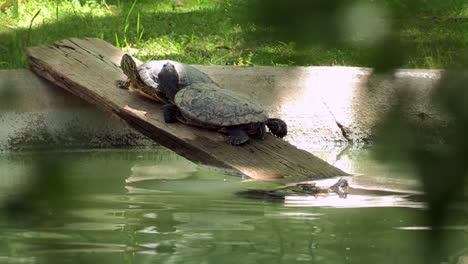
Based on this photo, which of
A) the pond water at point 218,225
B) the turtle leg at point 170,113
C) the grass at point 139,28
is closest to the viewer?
the pond water at point 218,225

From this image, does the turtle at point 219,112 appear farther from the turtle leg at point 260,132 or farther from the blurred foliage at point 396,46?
the blurred foliage at point 396,46

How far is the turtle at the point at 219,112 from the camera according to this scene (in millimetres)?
4723

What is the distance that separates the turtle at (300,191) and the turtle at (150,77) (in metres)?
1.77

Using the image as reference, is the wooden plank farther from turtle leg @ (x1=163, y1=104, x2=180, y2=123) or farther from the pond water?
the pond water

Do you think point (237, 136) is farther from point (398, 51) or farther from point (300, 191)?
point (398, 51)

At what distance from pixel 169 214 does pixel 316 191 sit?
858 millimetres

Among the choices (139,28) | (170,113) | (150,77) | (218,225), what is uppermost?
(139,28)

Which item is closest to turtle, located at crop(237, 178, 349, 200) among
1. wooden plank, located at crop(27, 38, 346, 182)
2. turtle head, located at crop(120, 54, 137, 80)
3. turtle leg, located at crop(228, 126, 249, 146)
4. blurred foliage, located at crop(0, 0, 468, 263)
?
wooden plank, located at crop(27, 38, 346, 182)

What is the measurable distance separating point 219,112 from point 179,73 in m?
0.65

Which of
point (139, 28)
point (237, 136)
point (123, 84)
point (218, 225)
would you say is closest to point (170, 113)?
point (237, 136)

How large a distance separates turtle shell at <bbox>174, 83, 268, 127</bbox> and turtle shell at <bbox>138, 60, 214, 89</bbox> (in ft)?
0.78

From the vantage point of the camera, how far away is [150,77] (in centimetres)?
523

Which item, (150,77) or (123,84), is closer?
(150,77)

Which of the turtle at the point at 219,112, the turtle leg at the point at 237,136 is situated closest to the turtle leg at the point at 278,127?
the turtle at the point at 219,112
